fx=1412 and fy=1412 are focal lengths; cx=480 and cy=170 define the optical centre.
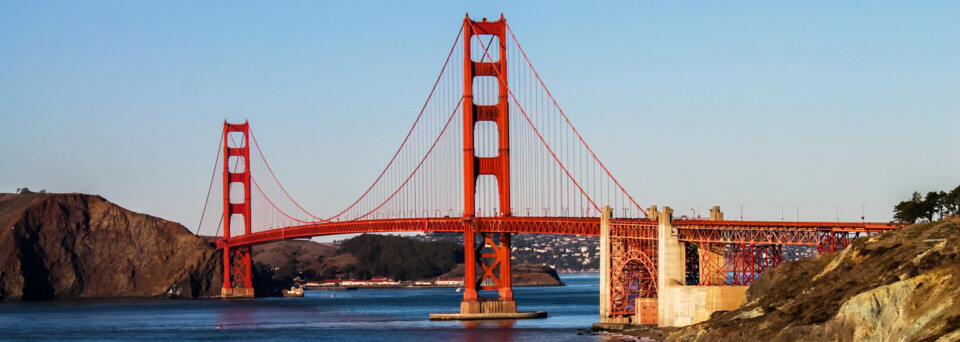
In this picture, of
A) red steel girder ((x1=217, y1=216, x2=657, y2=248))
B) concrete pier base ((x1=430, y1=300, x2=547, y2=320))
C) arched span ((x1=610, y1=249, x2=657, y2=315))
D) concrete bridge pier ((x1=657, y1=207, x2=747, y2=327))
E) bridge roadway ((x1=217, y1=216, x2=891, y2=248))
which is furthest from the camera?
concrete pier base ((x1=430, y1=300, x2=547, y2=320))

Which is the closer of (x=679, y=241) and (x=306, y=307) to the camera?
(x=679, y=241)

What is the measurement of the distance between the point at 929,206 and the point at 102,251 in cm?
11686

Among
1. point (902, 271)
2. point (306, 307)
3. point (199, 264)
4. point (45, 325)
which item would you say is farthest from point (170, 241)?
point (902, 271)

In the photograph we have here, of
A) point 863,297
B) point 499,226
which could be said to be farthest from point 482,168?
point 863,297

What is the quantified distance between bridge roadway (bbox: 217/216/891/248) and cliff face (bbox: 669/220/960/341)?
205cm

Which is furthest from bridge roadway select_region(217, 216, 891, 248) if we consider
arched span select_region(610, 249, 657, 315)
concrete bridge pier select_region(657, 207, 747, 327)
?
arched span select_region(610, 249, 657, 315)

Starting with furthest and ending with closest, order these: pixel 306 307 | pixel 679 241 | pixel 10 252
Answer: pixel 10 252
pixel 306 307
pixel 679 241

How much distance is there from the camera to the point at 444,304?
469 ft

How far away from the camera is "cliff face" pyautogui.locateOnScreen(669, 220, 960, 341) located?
47.7 m

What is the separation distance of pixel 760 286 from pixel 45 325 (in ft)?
202

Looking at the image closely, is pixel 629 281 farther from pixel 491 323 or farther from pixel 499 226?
pixel 499 226

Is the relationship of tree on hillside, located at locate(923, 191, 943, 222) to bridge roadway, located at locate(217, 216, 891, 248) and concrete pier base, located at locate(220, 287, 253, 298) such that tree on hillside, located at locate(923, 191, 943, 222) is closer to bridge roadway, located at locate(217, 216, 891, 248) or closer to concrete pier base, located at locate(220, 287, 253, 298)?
bridge roadway, located at locate(217, 216, 891, 248)

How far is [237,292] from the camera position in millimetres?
164375

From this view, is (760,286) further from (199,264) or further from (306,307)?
(199,264)
